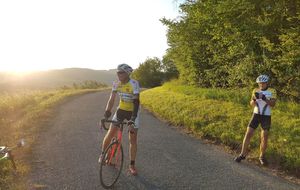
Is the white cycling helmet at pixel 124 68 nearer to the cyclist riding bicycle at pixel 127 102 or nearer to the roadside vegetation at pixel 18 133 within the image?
the cyclist riding bicycle at pixel 127 102

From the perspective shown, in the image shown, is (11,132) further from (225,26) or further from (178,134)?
(225,26)

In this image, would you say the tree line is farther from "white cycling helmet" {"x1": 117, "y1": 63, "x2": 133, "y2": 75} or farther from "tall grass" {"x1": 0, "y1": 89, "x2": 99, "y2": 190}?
"tall grass" {"x1": 0, "y1": 89, "x2": 99, "y2": 190}

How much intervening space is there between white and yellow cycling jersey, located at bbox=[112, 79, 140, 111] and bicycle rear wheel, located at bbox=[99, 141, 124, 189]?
0.82 metres

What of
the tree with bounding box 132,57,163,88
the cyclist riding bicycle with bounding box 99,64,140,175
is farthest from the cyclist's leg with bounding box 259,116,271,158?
the tree with bounding box 132,57,163,88

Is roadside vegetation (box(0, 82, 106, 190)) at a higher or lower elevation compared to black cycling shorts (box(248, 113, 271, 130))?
lower

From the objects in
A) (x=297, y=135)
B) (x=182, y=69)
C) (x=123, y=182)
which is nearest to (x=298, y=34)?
(x=297, y=135)

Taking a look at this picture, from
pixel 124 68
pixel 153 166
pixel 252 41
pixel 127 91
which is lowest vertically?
pixel 153 166

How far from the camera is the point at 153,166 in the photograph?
337 inches

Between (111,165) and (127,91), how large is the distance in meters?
1.60

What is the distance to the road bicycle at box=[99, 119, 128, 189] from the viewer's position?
7074mm

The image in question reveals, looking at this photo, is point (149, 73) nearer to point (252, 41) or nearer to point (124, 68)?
point (252, 41)

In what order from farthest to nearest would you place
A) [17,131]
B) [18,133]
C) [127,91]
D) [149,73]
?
[149,73]
[17,131]
[18,133]
[127,91]

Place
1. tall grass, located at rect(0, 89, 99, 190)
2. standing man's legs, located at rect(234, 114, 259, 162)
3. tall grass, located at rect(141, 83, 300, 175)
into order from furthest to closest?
tall grass, located at rect(141, 83, 300, 175)
standing man's legs, located at rect(234, 114, 259, 162)
tall grass, located at rect(0, 89, 99, 190)

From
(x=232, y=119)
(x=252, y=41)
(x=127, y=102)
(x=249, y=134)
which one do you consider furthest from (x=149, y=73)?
(x=127, y=102)
